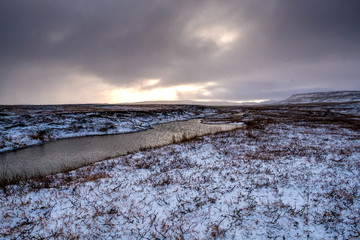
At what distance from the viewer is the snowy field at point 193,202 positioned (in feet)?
15.1

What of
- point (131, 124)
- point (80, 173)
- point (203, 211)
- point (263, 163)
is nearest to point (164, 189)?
point (203, 211)

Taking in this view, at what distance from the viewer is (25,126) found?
23.2m

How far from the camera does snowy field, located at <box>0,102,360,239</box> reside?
4.61m

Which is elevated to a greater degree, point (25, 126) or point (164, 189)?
point (25, 126)

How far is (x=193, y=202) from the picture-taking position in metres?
5.92

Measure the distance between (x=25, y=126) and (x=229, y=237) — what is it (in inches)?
1137

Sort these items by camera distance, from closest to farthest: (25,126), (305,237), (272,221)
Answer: (305,237), (272,221), (25,126)

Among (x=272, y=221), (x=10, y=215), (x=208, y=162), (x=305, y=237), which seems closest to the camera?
(x=305, y=237)

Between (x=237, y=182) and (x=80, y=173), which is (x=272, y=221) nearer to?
(x=237, y=182)

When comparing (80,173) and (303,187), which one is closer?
(303,187)

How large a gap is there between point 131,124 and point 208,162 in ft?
74.9

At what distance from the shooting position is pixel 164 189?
692 cm

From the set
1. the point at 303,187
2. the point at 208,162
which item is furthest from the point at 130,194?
the point at 303,187

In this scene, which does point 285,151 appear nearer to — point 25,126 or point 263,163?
point 263,163
